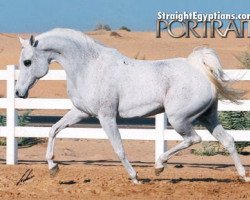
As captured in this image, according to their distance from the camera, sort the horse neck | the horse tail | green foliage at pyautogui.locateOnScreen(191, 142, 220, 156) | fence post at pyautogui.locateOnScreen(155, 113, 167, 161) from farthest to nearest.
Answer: green foliage at pyautogui.locateOnScreen(191, 142, 220, 156) < fence post at pyautogui.locateOnScreen(155, 113, 167, 161) < the horse neck < the horse tail

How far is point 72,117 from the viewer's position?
36.1 feet

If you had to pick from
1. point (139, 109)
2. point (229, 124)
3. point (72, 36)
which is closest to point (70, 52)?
point (72, 36)

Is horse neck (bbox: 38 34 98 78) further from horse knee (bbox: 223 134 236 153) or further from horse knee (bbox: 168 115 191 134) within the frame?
horse knee (bbox: 223 134 236 153)

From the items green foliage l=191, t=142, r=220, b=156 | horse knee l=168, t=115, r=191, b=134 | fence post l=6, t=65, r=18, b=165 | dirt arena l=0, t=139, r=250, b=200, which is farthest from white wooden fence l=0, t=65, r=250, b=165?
horse knee l=168, t=115, r=191, b=134

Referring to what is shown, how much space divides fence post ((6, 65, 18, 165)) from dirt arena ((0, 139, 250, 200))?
244mm

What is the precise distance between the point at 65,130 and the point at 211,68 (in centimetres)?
397

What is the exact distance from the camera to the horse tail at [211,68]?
10703 millimetres

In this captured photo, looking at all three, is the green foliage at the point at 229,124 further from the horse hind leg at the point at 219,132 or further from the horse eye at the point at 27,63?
the horse eye at the point at 27,63

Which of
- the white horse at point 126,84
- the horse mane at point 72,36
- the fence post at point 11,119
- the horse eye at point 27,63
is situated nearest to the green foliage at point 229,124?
the fence post at point 11,119

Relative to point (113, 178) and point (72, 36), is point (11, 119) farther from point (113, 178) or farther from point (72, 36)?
point (72, 36)

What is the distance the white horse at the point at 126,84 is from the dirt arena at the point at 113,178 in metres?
0.48

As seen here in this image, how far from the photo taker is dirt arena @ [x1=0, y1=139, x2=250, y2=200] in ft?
33.8

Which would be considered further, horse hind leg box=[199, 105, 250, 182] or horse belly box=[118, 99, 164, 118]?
horse hind leg box=[199, 105, 250, 182]

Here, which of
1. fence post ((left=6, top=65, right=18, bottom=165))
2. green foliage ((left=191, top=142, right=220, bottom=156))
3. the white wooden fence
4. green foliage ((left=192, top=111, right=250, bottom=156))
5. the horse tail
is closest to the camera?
the horse tail
